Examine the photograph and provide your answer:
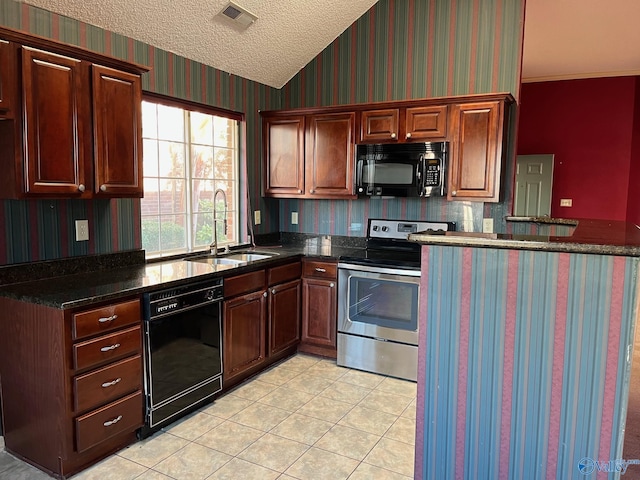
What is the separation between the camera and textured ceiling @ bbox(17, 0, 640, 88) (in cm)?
297

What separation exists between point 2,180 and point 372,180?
2554mm

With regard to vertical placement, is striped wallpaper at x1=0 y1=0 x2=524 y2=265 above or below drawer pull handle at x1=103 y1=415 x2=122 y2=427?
above

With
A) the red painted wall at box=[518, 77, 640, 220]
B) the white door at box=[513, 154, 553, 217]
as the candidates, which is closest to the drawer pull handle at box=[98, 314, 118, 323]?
the white door at box=[513, 154, 553, 217]

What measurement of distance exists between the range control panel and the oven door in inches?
23.8

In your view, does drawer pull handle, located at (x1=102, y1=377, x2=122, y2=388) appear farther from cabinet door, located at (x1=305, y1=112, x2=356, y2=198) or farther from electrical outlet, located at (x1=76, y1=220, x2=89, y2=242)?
cabinet door, located at (x1=305, y1=112, x2=356, y2=198)

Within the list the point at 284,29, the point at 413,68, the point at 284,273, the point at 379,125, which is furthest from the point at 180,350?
the point at 413,68

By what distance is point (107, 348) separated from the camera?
234 centimetres

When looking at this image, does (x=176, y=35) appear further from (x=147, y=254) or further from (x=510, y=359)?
(x=510, y=359)

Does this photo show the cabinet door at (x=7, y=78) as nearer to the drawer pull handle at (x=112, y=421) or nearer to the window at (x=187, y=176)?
the window at (x=187, y=176)

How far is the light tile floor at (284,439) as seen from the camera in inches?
92.0

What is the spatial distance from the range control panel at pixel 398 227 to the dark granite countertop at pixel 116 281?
0.63 meters

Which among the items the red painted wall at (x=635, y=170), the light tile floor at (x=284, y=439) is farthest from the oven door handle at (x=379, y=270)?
the red painted wall at (x=635, y=170)

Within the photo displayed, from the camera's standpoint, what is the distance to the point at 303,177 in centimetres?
420

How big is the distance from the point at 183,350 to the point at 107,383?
0.50 meters
